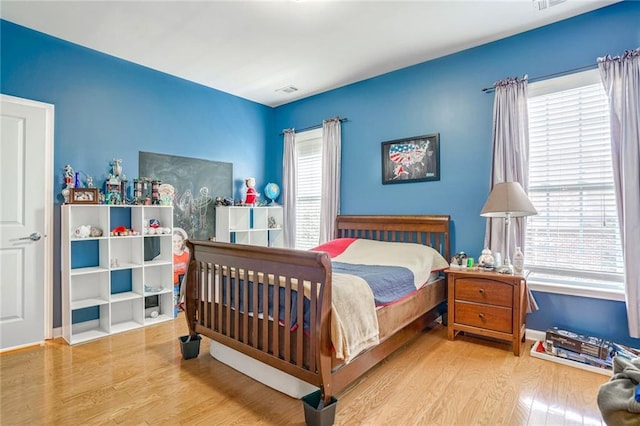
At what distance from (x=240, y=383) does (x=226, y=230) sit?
2322mm

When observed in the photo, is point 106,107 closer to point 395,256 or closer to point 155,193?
point 155,193

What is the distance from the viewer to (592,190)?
2.78 metres

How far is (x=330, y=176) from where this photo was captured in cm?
444

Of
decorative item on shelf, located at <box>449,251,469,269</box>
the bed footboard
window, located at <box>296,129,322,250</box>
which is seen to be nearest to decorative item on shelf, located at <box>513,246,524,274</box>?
decorative item on shelf, located at <box>449,251,469,269</box>

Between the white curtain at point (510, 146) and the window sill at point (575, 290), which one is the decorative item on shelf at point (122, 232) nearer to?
the white curtain at point (510, 146)

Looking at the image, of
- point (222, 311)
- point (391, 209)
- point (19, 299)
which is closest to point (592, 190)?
point (391, 209)

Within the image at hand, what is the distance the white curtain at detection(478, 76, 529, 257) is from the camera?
3.02 m

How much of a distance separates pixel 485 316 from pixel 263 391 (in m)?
1.94

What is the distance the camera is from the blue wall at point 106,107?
119 inches


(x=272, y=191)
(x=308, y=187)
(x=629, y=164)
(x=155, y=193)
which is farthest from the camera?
(x=272, y=191)

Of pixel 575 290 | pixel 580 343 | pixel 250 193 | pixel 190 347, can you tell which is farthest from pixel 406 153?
pixel 190 347

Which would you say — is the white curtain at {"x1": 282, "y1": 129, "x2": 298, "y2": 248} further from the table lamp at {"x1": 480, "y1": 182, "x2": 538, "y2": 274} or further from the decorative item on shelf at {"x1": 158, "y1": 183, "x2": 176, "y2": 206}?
the table lamp at {"x1": 480, "y1": 182, "x2": 538, "y2": 274}

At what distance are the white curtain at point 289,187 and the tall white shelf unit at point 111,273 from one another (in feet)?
5.64

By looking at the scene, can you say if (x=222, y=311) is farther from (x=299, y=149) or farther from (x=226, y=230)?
(x=299, y=149)
